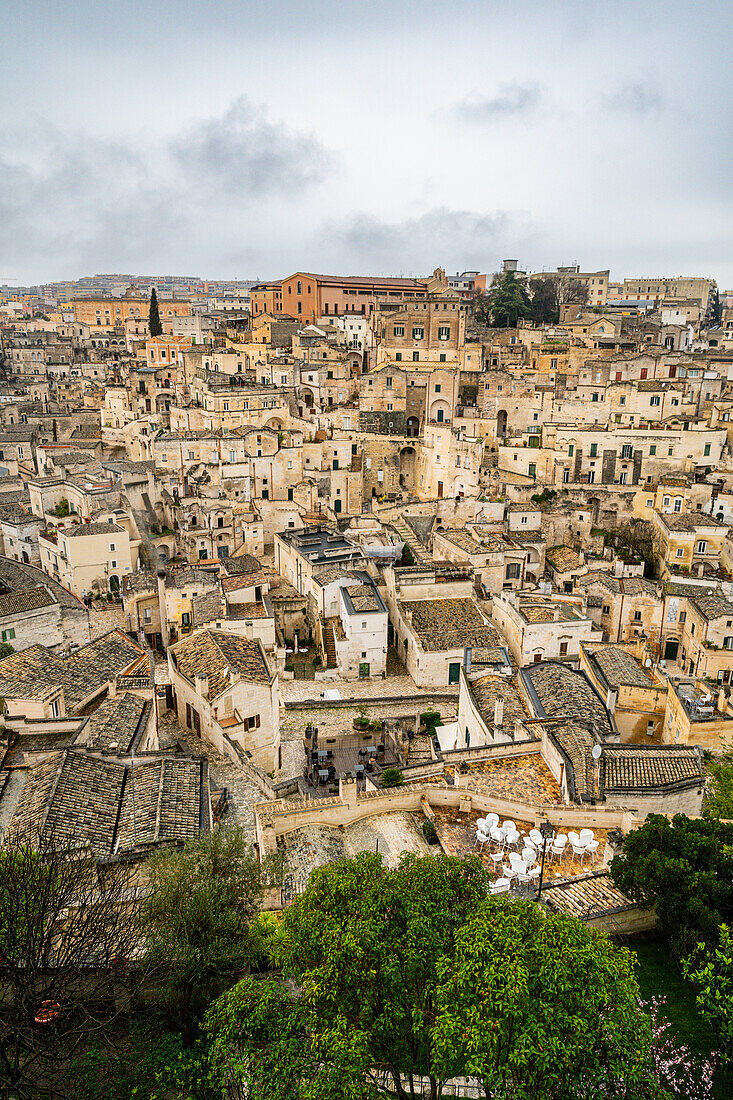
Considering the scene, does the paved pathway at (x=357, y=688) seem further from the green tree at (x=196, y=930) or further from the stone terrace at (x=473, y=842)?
the green tree at (x=196, y=930)

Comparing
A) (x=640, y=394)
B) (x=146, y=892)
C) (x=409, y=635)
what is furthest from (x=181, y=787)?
(x=640, y=394)

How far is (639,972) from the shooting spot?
1325 centimetres

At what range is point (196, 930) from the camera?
12.8 m

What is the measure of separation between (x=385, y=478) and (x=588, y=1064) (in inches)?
1928

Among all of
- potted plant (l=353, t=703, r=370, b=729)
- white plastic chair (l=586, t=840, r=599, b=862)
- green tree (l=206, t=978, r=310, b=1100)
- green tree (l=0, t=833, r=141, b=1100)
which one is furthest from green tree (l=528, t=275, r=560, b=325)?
green tree (l=206, t=978, r=310, b=1100)

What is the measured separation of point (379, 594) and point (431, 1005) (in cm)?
2464

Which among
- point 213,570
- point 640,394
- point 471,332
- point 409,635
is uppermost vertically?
point 471,332

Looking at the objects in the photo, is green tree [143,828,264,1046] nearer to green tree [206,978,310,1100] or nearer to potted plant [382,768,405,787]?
green tree [206,978,310,1100]

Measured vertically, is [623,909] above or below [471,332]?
below

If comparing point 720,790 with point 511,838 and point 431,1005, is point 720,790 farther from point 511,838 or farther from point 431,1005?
point 431,1005

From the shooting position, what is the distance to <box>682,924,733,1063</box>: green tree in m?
10.6

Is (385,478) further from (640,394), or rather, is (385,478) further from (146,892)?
(146,892)

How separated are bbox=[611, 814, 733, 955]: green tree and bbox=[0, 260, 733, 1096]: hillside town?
1.68 feet

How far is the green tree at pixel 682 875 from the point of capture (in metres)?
13.0
